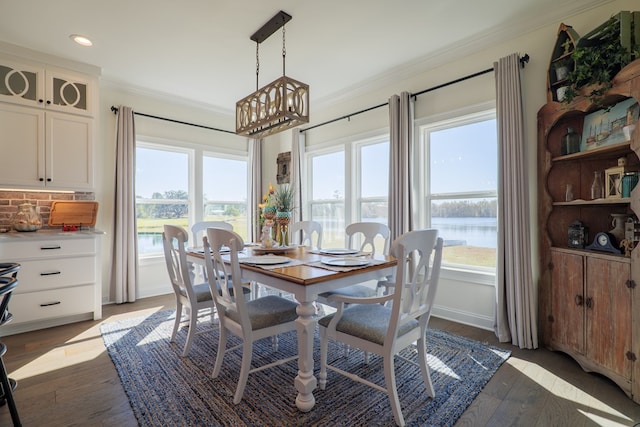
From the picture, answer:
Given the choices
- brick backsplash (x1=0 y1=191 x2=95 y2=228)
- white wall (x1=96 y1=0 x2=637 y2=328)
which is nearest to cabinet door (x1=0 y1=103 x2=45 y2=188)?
brick backsplash (x1=0 y1=191 x2=95 y2=228)

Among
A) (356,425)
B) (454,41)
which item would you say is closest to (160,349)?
(356,425)

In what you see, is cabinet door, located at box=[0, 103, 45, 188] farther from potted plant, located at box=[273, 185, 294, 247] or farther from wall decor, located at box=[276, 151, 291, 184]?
wall decor, located at box=[276, 151, 291, 184]

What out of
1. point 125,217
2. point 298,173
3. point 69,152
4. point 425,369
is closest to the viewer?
point 425,369

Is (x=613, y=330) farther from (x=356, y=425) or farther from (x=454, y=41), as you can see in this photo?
(x=454, y=41)

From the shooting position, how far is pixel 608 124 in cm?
213

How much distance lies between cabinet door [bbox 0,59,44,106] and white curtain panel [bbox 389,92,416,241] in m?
3.63

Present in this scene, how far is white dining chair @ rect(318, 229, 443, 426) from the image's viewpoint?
5.10 feet

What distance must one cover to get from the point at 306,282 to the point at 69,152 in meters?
3.23

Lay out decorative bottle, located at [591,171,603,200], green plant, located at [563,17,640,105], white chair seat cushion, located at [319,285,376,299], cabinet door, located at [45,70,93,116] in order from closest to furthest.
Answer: green plant, located at [563,17,640,105] → decorative bottle, located at [591,171,603,200] → white chair seat cushion, located at [319,285,376,299] → cabinet door, located at [45,70,93,116]

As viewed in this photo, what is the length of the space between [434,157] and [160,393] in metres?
3.19

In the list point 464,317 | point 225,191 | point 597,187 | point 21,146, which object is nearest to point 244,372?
point 464,317

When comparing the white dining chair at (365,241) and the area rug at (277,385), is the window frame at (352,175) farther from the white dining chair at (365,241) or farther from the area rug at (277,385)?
the area rug at (277,385)

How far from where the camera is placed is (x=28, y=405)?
1.79m

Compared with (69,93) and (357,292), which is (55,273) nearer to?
(69,93)
